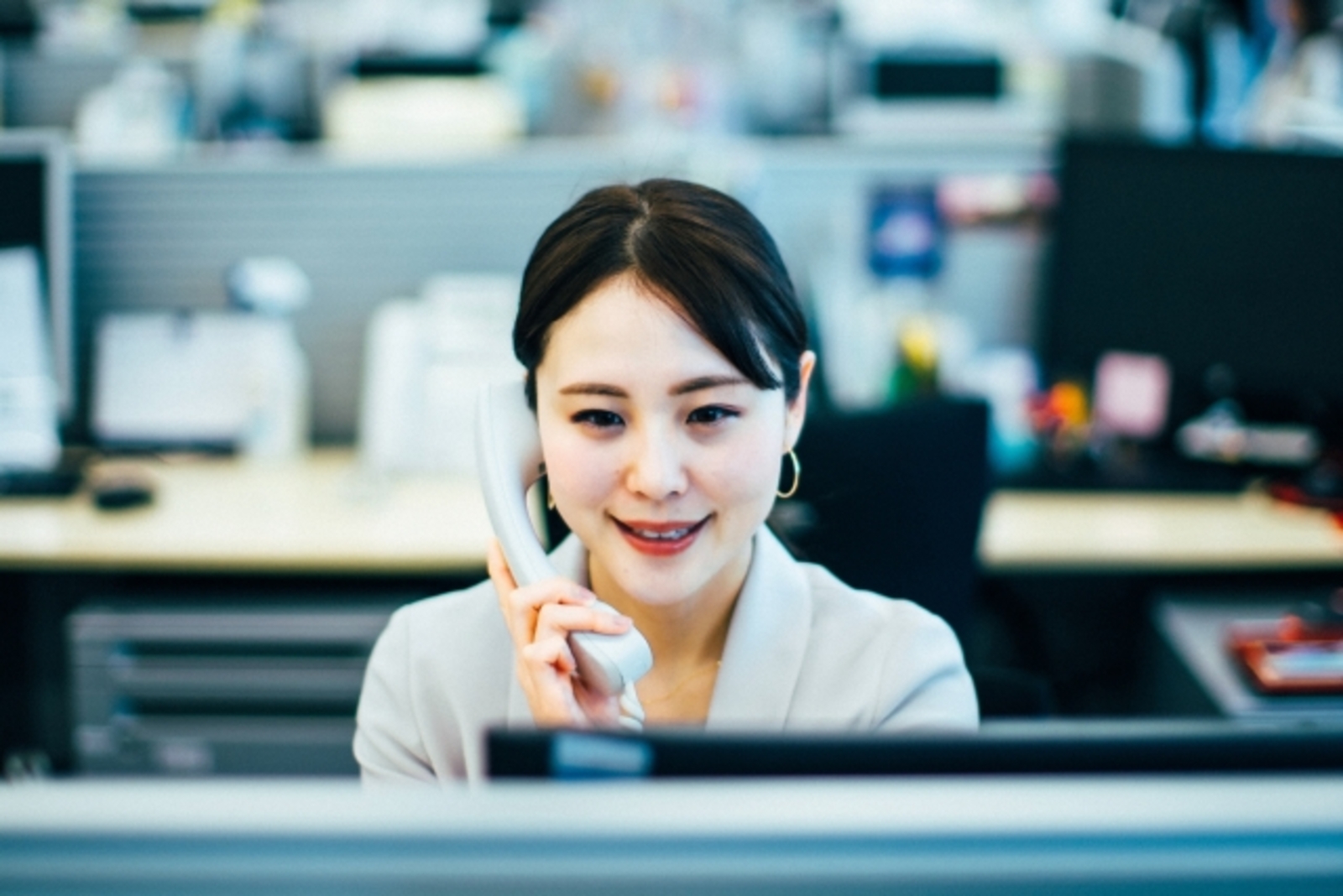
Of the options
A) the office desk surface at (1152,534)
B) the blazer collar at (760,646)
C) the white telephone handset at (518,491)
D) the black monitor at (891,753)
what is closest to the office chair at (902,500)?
the office desk surface at (1152,534)

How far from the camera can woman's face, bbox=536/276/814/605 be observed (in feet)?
2.89

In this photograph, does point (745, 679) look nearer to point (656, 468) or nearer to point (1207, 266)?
point (656, 468)

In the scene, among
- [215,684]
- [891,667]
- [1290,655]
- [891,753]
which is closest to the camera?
[891,753]

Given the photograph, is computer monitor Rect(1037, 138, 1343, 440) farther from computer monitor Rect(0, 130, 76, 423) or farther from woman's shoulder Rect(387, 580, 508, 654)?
computer monitor Rect(0, 130, 76, 423)

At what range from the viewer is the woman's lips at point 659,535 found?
920 millimetres

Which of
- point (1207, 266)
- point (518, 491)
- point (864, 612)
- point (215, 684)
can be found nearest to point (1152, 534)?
point (1207, 266)

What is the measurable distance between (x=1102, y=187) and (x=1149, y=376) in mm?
363

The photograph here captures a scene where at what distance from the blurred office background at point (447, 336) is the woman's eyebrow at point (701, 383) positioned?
808 millimetres

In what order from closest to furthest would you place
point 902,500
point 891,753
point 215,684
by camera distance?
point 891,753
point 902,500
point 215,684

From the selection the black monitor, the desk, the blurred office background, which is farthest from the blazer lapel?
the blurred office background

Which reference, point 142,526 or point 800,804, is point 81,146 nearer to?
point 142,526

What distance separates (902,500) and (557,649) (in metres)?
0.83

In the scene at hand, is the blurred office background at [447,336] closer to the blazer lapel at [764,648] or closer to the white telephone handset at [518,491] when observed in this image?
the blazer lapel at [764,648]

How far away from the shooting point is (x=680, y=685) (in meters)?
1.05
